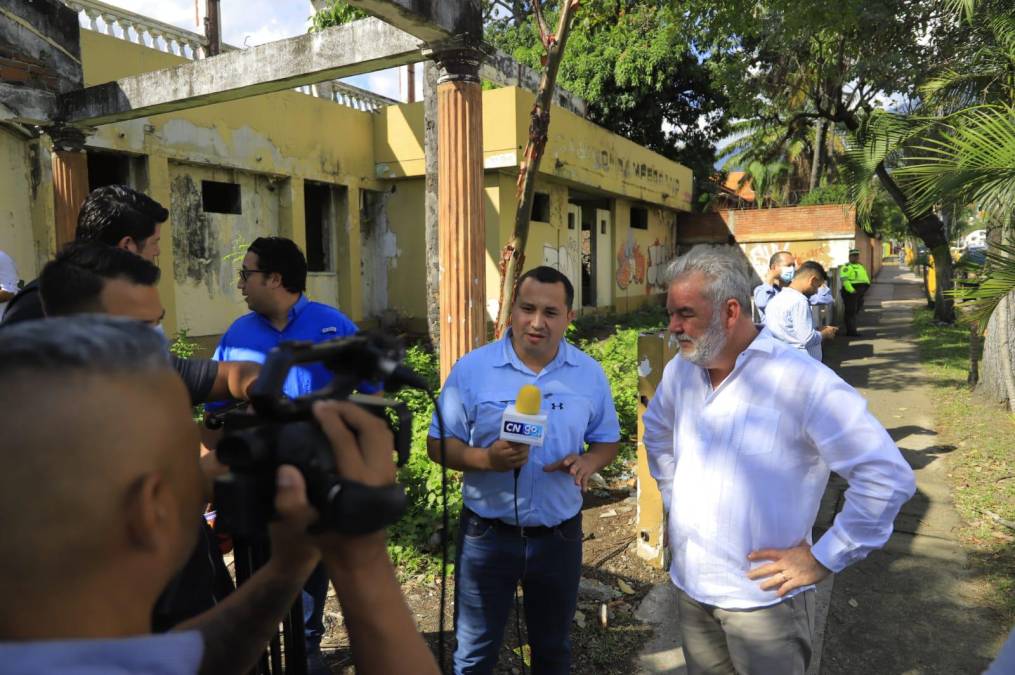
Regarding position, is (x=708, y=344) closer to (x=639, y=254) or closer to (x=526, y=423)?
(x=526, y=423)

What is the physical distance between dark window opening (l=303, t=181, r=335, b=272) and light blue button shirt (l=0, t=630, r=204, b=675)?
38.6ft

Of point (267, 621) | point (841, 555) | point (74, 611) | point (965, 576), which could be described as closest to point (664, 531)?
point (965, 576)

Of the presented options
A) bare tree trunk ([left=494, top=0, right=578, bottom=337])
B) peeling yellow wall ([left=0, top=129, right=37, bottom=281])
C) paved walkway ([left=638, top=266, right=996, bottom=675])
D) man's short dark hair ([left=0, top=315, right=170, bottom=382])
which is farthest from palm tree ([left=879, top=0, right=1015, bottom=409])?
peeling yellow wall ([left=0, top=129, right=37, bottom=281])

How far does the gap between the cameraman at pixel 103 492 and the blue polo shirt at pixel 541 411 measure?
5.13 feet

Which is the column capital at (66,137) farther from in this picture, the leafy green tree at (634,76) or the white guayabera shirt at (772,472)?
the leafy green tree at (634,76)

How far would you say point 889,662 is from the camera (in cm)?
318

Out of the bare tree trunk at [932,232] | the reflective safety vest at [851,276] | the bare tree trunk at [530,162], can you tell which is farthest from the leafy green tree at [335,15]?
the reflective safety vest at [851,276]

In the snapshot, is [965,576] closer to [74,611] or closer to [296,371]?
[296,371]

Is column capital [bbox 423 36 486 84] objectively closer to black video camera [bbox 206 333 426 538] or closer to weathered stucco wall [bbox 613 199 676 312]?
black video camera [bbox 206 333 426 538]

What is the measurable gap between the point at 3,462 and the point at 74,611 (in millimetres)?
185

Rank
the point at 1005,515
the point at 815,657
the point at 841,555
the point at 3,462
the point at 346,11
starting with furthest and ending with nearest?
1. the point at 346,11
2. the point at 1005,515
3. the point at 815,657
4. the point at 841,555
5. the point at 3,462

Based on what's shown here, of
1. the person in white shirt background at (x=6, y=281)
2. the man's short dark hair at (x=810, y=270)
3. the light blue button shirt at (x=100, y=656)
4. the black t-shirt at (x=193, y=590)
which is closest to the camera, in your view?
the light blue button shirt at (x=100, y=656)

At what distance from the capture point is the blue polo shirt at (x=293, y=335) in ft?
9.55

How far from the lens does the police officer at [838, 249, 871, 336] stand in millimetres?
13766
